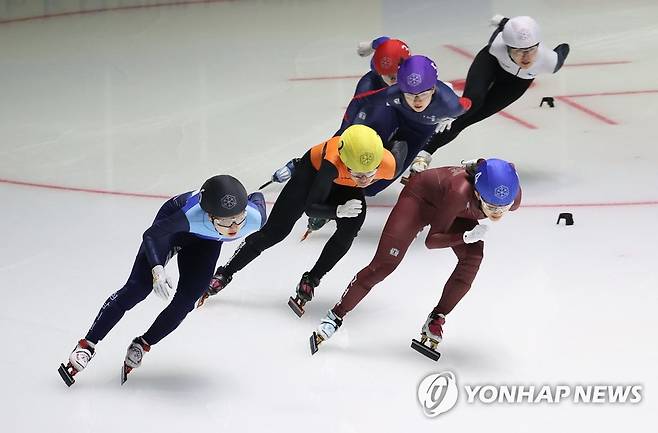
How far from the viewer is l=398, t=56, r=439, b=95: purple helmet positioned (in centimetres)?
591

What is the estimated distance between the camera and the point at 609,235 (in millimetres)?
6633

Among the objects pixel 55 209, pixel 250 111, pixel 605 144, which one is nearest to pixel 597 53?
pixel 605 144

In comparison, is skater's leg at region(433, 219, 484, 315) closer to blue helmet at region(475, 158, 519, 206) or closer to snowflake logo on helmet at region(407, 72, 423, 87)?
blue helmet at region(475, 158, 519, 206)

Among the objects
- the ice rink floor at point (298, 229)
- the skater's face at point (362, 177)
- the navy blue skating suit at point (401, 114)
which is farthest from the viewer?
the navy blue skating suit at point (401, 114)

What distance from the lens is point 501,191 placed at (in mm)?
4883

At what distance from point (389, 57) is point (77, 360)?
8.86 feet

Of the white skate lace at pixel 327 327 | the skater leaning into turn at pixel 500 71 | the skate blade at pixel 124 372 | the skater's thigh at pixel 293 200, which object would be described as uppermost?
the skater leaning into turn at pixel 500 71

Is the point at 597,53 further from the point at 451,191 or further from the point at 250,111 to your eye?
the point at 451,191

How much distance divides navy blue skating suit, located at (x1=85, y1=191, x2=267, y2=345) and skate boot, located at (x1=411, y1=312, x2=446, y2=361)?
94 centimetres

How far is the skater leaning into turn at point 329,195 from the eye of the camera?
5371mm

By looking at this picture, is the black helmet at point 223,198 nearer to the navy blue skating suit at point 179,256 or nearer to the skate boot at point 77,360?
the navy blue skating suit at point 179,256

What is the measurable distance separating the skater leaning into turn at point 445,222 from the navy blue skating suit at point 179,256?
2.12ft

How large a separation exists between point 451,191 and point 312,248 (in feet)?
6.14

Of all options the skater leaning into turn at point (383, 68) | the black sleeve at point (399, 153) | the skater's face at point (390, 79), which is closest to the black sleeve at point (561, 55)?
the skater leaning into turn at point (383, 68)
